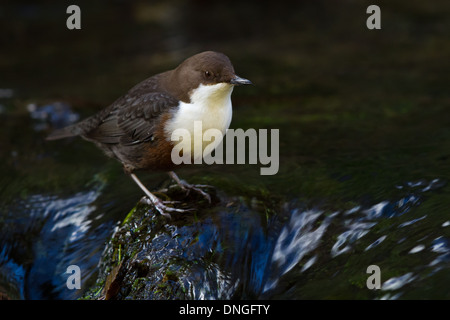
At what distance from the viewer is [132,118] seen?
4207 millimetres

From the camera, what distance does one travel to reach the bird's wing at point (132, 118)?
402cm

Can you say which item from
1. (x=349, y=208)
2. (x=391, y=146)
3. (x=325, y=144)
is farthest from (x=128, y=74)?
(x=349, y=208)

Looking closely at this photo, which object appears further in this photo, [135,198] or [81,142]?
[81,142]

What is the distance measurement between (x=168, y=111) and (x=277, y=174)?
1105mm

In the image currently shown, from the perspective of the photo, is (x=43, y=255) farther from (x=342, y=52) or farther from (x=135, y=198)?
(x=342, y=52)

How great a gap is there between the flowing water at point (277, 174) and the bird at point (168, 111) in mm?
446

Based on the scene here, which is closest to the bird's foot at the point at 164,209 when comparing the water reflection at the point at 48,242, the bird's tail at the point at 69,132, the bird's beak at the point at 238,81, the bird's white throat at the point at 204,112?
the bird's white throat at the point at 204,112

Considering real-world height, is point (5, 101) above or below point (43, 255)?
above

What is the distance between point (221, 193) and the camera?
4098mm

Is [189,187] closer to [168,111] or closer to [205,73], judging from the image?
[168,111]

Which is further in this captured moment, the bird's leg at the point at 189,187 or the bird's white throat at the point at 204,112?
the bird's leg at the point at 189,187

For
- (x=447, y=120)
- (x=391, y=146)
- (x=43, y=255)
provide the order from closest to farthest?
(x=43, y=255) < (x=391, y=146) < (x=447, y=120)

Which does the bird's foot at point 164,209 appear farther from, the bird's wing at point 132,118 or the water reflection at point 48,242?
the water reflection at point 48,242

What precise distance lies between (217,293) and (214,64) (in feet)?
4.52
